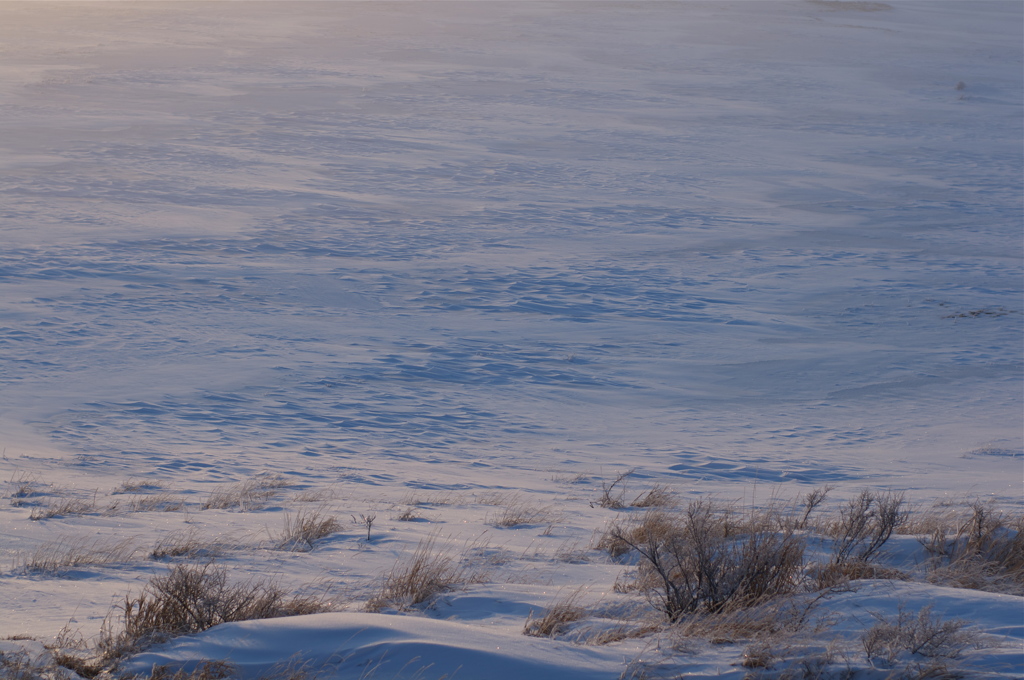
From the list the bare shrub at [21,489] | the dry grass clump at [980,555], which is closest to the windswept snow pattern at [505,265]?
the bare shrub at [21,489]

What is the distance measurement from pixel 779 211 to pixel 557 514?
1401cm

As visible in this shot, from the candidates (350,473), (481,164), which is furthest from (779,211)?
(350,473)

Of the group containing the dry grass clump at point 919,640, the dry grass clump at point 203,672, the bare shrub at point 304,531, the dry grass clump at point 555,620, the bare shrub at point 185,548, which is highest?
the dry grass clump at point 919,640

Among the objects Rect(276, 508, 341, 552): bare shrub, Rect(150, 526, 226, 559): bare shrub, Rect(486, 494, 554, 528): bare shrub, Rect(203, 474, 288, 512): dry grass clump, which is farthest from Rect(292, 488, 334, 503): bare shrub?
Rect(150, 526, 226, 559): bare shrub

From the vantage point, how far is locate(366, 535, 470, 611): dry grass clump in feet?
11.7

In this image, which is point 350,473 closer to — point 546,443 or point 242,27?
point 546,443

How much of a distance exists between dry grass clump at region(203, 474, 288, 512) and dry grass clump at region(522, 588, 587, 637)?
→ 8.60ft

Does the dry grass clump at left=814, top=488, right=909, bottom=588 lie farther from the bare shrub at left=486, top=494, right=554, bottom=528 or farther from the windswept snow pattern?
the windswept snow pattern

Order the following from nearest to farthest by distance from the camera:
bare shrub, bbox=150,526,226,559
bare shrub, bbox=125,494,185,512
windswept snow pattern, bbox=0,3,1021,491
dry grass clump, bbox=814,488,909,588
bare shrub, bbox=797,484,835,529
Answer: dry grass clump, bbox=814,488,909,588 → bare shrub, bbox=150,526,226,559 → bare shrub, bbox=797,484,835,529 → bare shrub, bbox=125,494,185,512 → windswept snow pattern, bbox=0,3,1021,491

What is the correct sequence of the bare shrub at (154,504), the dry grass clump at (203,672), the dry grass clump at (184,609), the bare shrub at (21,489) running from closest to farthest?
the dry grass clump at (203,672) → the dry grass clump at (184,609) → the bare shrub at (21,489) → the bare shrub at (154,504)

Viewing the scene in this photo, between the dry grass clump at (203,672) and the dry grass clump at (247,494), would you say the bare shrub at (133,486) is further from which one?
the dry grass clump at (203,672)

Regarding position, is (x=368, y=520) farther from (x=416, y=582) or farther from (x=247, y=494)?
(x=247, y=494)

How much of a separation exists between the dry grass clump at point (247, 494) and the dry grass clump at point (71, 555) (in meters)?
1.13

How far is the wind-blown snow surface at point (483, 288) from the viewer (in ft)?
24.9
